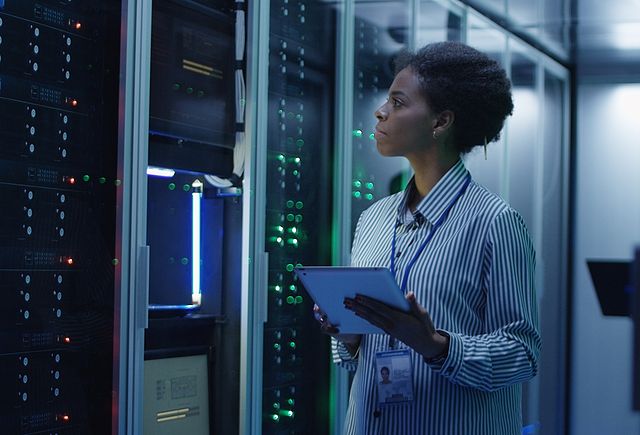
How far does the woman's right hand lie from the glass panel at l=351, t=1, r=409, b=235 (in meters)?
1.90

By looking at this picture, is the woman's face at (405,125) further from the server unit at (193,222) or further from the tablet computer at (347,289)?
the server unit at (193,222)

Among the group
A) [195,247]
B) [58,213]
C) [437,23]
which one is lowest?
[195,247]

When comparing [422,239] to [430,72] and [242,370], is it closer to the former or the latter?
[430,72]

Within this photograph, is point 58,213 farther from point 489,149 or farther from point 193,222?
point 489,149

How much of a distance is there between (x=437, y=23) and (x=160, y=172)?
2.27 meters

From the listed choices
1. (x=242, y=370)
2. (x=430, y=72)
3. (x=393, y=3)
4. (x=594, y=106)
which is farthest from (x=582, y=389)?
(x=430, y=72)

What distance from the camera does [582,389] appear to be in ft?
21.6

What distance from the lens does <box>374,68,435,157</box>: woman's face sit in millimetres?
1899

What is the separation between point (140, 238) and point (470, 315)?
3.78 feet

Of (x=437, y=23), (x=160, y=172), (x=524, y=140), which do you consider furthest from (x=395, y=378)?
(x=524, y=140)

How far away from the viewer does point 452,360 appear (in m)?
1.67

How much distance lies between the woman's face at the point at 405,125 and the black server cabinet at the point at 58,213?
1.01 metres

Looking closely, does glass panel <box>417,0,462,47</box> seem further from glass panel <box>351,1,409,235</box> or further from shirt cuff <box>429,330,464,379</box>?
shirt cuff <box>429,330,464,379</box>

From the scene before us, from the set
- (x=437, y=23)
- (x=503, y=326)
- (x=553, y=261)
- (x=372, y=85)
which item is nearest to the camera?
(x=503, y=326)
